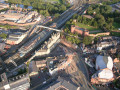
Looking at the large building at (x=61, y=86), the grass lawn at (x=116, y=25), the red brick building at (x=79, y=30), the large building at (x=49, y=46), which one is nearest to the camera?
the large building at (x=61, y=86)

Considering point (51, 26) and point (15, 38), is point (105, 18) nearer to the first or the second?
point (51, 26)

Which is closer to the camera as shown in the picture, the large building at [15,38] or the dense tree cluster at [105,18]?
the large building at [15,38]

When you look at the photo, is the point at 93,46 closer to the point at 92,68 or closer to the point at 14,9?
the point at 92,68

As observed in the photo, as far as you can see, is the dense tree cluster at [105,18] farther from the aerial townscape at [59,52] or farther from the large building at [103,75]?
the large building at [103,75]

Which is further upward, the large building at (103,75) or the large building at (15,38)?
the large building at (15,38)

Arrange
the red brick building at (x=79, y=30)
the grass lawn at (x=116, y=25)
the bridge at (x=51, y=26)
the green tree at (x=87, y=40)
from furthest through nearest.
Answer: the grass lawn at (x=116, y=25)
the red brick building at (x=79, y=30)
the green tree at (x=87, y=40)
the bridge at (x=51, y=26)

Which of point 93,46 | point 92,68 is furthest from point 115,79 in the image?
point 93,46

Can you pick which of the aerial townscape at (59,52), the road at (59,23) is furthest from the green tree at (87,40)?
the road at (59,23)

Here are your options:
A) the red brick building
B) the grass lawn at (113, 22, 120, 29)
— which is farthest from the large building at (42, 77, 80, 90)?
the grass lawn at (113, 22, 120, 29)

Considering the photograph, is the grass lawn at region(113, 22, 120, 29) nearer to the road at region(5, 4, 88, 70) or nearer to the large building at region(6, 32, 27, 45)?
the road at region(5, 4, 88, 70)
